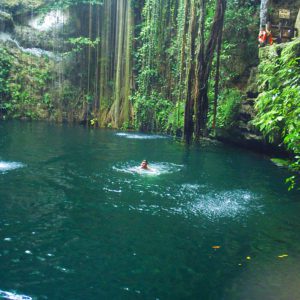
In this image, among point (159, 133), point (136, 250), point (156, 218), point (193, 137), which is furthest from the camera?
point (159, 133)

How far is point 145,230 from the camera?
6258 millimetres

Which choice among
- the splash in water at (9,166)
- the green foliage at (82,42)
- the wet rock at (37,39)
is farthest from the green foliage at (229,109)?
the wet rock at (37,39)

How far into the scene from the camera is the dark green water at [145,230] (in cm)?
449

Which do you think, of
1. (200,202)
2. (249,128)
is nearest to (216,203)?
(200,202)

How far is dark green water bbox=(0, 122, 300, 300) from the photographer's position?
14.7 ft

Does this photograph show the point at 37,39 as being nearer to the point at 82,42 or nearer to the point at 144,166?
the point at 82,42

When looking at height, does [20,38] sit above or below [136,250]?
above

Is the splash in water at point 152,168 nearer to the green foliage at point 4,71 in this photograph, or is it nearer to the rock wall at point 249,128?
the rock wall at point 249,128

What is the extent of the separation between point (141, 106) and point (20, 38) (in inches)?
410

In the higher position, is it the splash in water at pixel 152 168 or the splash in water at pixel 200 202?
the splash in water at pixel 152 168

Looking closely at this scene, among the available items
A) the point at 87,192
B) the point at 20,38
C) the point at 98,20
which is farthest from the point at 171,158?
the point at 20,38

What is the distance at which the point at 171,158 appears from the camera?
42.7 feet

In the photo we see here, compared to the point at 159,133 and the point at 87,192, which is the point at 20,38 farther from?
the point at 87,192

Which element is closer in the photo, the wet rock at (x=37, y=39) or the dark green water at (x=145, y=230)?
the dark green water at (x=145, y=230)
